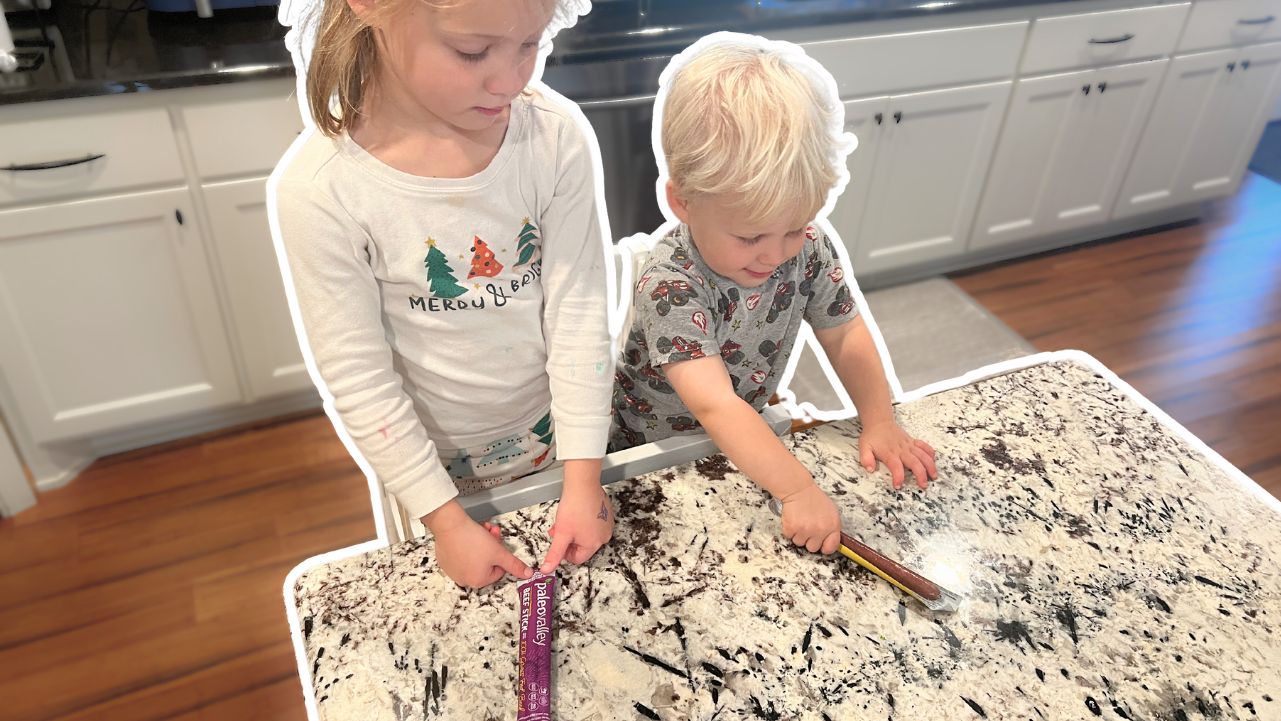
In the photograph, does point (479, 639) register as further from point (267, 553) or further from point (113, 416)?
point (113, 416)

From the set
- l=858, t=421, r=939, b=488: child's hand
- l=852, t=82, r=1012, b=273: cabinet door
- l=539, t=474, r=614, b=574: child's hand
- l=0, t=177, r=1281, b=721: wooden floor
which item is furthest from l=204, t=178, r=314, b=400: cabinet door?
l=852, t=82, r=1012, b=273: cabinet door

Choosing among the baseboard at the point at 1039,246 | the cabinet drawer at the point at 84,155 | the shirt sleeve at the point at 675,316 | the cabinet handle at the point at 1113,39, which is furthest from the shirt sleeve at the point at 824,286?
the cabinet handle at the point at 1113,39

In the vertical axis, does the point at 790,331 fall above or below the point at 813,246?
below

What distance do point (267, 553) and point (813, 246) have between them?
1.28 metres

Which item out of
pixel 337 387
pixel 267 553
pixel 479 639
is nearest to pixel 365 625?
pixel 479 639

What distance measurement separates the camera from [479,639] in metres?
0.61

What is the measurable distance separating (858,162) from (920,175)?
0.23 meters

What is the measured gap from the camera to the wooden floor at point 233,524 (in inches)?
55.3

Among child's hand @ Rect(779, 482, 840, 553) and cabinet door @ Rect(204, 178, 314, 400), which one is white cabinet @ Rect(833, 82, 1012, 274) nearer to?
cabinet door @ Rect(204, 178, 314, 400)

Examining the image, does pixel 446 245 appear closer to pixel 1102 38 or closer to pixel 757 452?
pixel 757 452

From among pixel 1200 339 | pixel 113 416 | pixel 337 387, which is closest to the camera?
pixel 337 387

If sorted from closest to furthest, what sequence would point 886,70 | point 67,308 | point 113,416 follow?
point 67,308 → point 113,416 → point 886,70

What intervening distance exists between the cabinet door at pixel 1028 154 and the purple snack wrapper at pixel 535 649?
6.86 ft

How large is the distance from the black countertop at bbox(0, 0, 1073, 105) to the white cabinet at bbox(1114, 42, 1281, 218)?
1.14 metres
